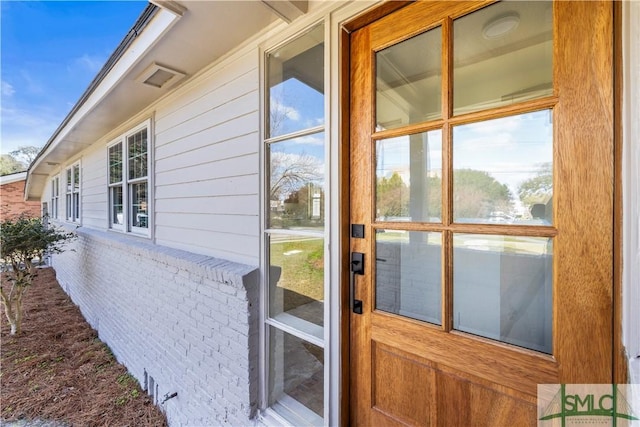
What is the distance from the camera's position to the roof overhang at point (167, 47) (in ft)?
5.31

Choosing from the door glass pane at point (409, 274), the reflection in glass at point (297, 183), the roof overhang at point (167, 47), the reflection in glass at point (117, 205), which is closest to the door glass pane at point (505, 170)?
the door glass pane at point (409, 274)

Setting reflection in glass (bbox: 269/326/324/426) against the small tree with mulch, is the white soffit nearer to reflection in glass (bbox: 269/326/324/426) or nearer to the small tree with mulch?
reflection in glass (bbox: 269/326/324/426)

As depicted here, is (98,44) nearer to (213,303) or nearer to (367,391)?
(213,303)

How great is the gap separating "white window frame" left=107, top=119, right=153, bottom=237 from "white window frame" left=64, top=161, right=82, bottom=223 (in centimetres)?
245

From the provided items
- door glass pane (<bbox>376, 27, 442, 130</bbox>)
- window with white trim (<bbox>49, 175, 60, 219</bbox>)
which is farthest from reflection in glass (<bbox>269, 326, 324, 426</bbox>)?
window with white trim (<bbox>49, 175, 60, 219</bbox>)

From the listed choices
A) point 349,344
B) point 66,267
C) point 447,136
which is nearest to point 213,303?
point 349,344

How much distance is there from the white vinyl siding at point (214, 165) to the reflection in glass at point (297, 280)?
0.66 ft

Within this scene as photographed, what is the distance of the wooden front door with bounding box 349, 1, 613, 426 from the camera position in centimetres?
91

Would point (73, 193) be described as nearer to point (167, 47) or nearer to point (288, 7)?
point (167, 47)

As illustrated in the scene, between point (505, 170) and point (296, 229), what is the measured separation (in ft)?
3.74

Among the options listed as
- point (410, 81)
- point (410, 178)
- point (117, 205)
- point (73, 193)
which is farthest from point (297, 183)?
point (73, 193)

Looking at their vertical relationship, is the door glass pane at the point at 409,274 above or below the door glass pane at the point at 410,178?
below

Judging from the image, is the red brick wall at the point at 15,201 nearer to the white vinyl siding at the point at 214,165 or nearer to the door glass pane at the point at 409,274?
the white vinyl siding at the point at 214,165

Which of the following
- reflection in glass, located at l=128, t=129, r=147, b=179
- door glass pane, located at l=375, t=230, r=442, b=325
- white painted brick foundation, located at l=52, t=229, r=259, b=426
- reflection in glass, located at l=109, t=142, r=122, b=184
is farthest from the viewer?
reflection in glass, located at l=109, t=142, r=122, b=184
